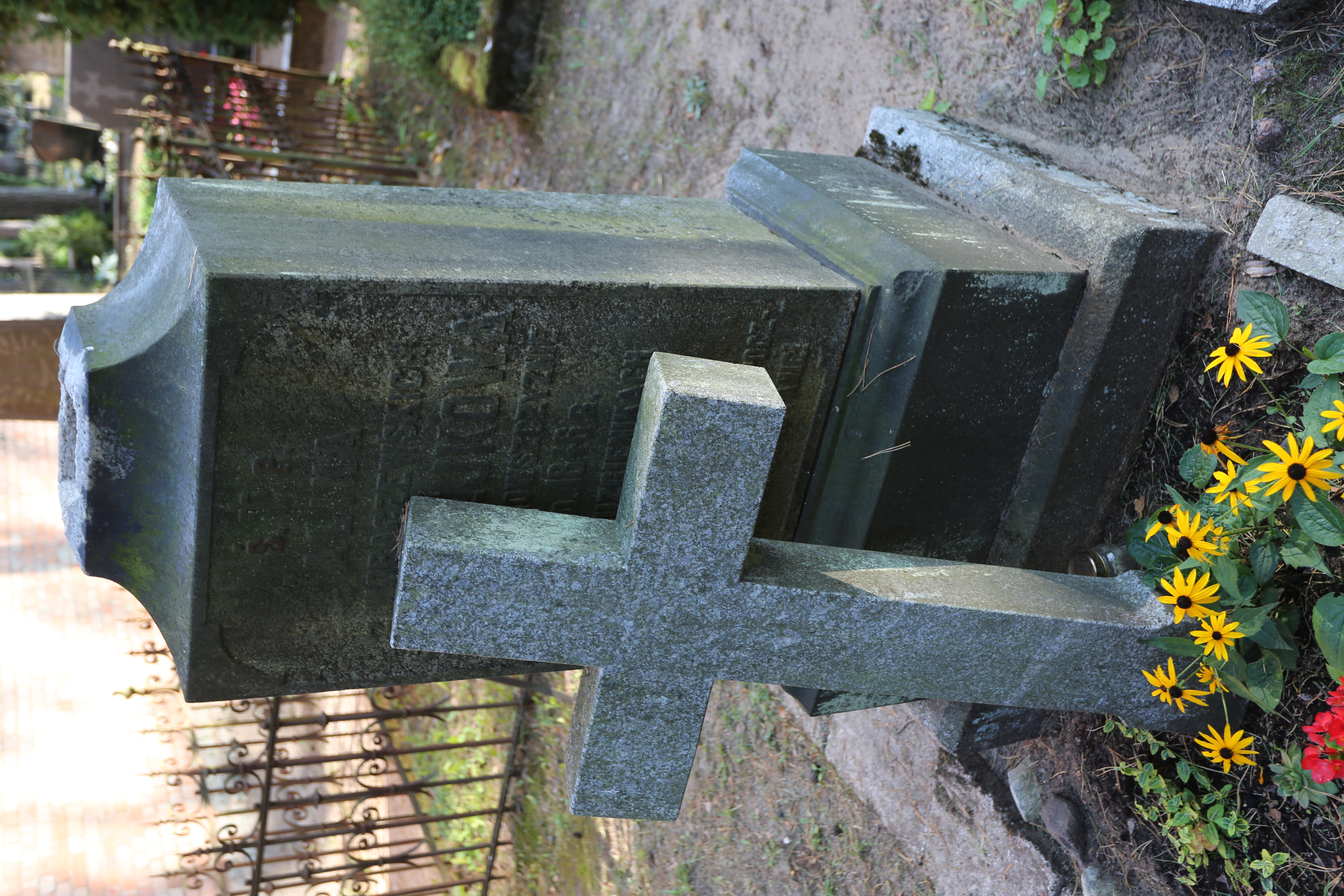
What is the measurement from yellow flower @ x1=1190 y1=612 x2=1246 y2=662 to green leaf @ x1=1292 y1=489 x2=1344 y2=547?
0.22 m

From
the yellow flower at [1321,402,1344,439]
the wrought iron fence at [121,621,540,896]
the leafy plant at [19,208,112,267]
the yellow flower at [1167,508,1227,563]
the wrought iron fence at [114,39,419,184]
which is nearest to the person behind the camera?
the yellow flower at [1321,402,1344,439]

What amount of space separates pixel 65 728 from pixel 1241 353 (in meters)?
6.99

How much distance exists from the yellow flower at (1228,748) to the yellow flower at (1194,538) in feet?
1.29

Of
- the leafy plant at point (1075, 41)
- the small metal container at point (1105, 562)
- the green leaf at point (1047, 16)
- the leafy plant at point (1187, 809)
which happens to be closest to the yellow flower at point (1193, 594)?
the small metal container at point (1105, 562)

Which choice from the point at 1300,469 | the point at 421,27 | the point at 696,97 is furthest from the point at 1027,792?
the point at 421,27

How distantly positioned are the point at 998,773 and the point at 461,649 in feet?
5.87

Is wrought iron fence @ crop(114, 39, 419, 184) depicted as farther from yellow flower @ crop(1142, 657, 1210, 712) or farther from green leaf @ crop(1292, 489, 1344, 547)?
green leaf @ crop(1292, 489, 1344, 547)

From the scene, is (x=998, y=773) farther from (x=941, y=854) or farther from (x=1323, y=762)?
(x=1323, y=762)

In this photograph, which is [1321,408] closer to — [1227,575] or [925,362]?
[1227,575]

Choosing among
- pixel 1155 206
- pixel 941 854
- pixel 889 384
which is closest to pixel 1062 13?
pixel 1155 206

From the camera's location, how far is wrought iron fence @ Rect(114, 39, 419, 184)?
641 centimetres

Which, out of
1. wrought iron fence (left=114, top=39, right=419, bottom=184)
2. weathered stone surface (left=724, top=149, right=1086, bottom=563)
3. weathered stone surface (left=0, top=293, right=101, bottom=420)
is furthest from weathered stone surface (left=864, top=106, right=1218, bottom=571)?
wrought iron fence (left=114, top=39, right=419, bottom=184)

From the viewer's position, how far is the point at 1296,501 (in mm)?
1864

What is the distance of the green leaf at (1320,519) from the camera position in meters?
1.83
